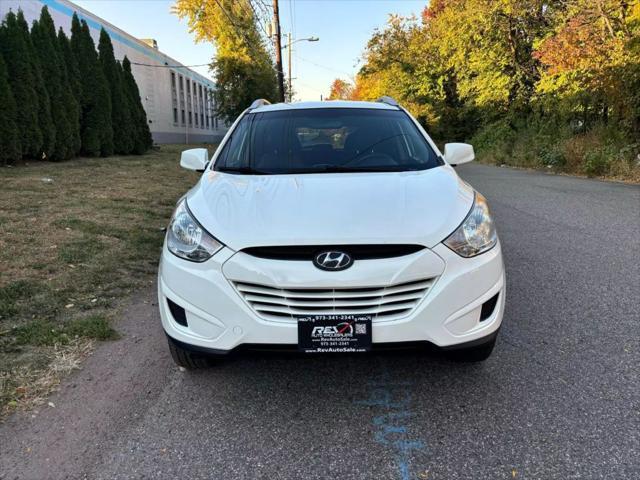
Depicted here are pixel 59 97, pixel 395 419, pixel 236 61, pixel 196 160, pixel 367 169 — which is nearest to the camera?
pixel 395 419

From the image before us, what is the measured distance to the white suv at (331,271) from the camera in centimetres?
219

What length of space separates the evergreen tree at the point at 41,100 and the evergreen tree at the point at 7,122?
1069 mm

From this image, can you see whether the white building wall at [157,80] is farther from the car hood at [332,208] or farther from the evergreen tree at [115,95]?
the car hood at [332,208]

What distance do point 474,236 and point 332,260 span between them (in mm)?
757

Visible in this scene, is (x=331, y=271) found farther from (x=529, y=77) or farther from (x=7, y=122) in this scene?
(x=529, y=77)

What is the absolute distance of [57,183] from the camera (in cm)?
944

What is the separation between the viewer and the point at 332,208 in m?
2.44

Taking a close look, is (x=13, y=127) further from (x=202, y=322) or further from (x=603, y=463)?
(x=603, y=463)

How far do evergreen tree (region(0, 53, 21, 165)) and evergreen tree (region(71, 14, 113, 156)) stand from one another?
3.86 meters

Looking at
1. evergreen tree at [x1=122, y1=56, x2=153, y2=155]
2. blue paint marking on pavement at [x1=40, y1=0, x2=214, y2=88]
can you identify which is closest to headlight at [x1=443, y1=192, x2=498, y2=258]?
evergreen tree at [x1=122, y1=56, x2=153, y2=155]

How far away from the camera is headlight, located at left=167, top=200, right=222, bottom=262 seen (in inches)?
91.6

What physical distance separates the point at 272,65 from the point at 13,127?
32901 millimetres

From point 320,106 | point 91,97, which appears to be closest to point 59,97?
point 91,97

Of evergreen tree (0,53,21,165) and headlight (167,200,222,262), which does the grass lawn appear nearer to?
headlight (167,200,222,262)
